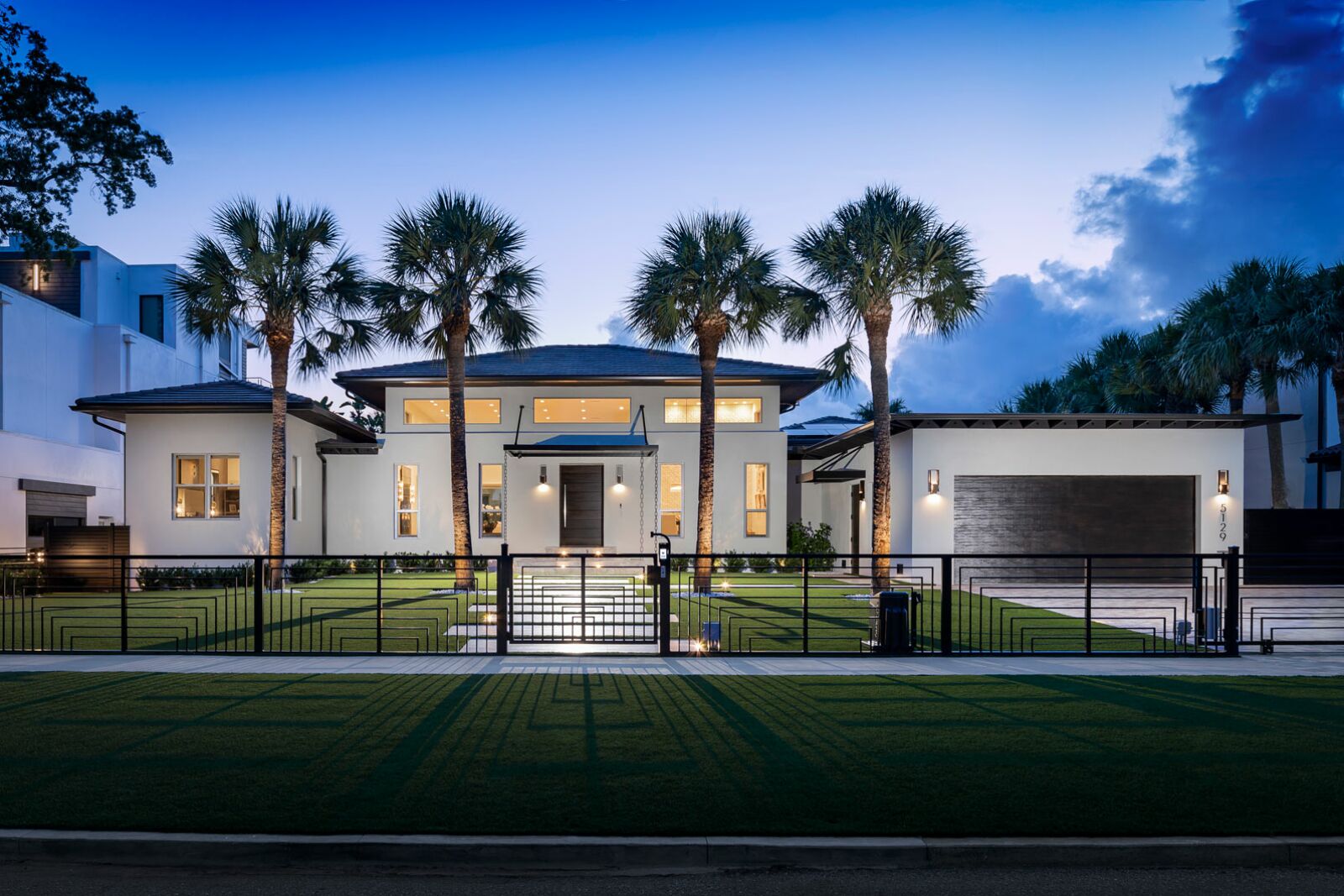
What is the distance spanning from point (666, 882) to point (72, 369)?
4179 centimetres

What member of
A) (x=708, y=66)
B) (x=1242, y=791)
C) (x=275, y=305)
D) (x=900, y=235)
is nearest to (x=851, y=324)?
(x=900, y=235)

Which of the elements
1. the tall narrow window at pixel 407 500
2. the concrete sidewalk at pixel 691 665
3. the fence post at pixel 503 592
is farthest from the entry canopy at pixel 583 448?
the concrete sidewalk at pixel 691 665

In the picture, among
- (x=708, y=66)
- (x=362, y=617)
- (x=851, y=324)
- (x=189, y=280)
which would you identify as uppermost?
(x=708, y=66)

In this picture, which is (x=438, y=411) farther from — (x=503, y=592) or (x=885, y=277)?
(x=503, y=592)

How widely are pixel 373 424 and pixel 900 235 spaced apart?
54.2 m

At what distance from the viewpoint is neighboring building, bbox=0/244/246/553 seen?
→ 3030cm

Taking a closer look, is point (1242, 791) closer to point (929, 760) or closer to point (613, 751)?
point (929, 760)

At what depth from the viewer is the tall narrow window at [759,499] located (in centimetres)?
2667

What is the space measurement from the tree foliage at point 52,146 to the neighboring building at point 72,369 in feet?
24.6

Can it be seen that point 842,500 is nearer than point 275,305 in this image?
No

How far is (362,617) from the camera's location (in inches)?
588

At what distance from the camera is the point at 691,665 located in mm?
10273

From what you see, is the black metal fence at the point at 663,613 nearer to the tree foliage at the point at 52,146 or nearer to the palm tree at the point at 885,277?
the palm tree at the point at 885,277

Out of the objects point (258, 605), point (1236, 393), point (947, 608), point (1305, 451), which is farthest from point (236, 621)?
point (1305, 451)
